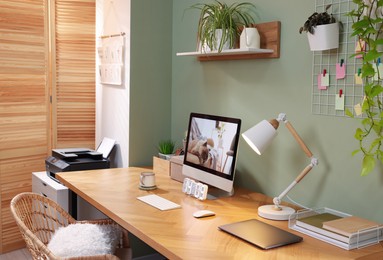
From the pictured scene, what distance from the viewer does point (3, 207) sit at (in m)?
3.56

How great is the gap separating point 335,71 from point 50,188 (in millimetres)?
1998

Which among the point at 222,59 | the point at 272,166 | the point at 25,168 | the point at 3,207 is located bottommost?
the point at 3,207

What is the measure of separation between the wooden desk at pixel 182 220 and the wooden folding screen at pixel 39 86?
2.56 feet

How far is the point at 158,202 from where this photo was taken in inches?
92.7

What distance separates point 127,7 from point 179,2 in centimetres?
37

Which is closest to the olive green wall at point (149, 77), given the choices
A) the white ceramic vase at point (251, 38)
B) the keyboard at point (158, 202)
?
the keyboard at point (158, 202)

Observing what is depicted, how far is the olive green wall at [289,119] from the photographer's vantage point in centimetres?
210

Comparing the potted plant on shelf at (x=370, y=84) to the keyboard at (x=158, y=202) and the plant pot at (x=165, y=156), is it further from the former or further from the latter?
the plant pot at (x=165, y=156)

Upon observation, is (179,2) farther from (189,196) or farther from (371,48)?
(371,48)

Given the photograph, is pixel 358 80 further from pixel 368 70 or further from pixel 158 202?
pixel 158 202

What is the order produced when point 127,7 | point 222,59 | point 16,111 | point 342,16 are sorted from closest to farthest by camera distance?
point 342,16
point 222,59
point 127,7
point 16,111

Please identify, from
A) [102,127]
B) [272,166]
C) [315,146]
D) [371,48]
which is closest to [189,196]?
[272,166]

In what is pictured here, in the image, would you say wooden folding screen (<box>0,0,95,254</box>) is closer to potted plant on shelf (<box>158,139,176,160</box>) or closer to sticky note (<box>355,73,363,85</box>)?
potted plant on shelf (<box>158,139,176,160</box>)

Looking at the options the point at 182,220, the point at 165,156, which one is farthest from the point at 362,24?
the point at 165,156
